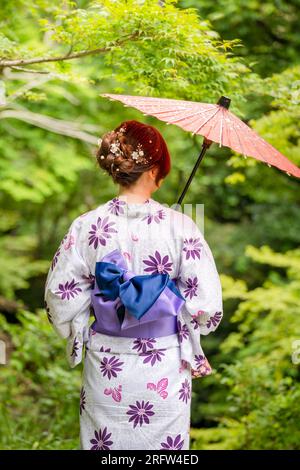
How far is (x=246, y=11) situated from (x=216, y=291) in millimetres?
4255

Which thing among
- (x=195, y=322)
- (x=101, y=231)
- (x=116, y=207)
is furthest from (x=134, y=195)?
(x=195, y=322)

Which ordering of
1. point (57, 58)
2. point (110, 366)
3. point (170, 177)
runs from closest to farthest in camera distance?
1. point (110, 366)
2. point (57, 58)
3. point (170, 177)

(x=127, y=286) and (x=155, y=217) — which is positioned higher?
(x=155, y=217)

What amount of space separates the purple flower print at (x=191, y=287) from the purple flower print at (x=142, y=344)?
246 mm

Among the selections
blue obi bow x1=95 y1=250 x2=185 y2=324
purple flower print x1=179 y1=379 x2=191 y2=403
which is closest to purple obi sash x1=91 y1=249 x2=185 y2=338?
blue obi bow x1=95 y1=250 x2=185 y2=324

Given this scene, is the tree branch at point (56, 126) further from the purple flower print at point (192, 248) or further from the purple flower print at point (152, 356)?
the purple flower print at point (152, 356)

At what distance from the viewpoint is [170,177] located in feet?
30.5

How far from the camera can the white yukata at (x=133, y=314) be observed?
2.56m

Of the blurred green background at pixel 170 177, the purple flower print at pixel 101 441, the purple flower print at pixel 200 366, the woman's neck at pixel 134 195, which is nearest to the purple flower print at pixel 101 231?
the woman's neck at pixel 134 195

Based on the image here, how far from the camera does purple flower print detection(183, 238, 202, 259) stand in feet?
8.52

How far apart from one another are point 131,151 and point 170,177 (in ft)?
22.1

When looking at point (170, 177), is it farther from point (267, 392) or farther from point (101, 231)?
point (101, 231)

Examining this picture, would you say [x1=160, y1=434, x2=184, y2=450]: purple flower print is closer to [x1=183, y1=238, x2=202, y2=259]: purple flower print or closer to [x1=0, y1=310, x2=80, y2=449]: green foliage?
[x1=183, y1=238, x2=202, y2=259]: purple flower print
